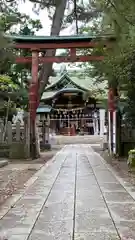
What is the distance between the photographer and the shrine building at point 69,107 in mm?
33719

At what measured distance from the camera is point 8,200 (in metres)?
6.49

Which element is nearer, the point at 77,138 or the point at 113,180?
the point at 113,180

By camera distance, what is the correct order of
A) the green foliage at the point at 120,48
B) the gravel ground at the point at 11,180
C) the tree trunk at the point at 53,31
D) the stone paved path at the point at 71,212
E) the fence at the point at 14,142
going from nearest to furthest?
the stone paved path at the point at 71,212 → the green foliage at the point at 120,48 → the gravel ground at the point at 11,180 → the fence at the point at 14,142 → the tree trunk at the point at 53,31

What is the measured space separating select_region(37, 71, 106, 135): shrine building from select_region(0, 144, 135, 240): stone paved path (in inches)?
986

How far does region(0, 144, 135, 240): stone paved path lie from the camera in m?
4.44

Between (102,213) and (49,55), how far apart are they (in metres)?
12.2

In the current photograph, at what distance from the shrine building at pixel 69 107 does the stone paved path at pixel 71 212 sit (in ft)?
82.2

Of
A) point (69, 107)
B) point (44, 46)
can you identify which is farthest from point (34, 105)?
point (69, 107)

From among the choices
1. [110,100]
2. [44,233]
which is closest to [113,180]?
[44,233]

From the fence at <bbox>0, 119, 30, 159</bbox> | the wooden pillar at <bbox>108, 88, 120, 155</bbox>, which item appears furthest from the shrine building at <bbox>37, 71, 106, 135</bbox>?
the fence at <bbox>0, 119, 30, 159</bbox>

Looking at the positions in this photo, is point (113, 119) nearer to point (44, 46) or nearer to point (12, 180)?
point (44, 46)

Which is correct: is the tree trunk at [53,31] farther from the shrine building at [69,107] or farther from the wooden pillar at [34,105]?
the shrine building at [69,107]

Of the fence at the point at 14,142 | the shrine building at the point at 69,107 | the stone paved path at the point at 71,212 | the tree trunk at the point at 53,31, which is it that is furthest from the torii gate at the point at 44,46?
the shrine building at the point at 69,107

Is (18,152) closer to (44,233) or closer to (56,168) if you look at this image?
(56,168)
